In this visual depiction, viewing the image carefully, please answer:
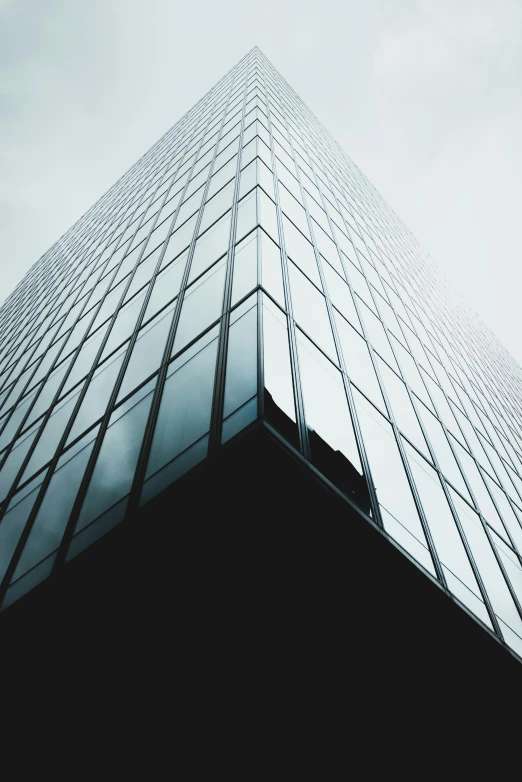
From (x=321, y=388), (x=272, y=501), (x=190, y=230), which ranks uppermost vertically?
(x=190, y=230)

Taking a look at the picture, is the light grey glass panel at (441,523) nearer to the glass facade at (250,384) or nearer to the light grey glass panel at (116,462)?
the glass facade at (250,384)

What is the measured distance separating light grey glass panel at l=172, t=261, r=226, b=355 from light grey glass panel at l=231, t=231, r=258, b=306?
414mm

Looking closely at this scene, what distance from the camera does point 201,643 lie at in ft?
25.9

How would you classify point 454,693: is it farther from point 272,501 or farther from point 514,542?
point 514,542

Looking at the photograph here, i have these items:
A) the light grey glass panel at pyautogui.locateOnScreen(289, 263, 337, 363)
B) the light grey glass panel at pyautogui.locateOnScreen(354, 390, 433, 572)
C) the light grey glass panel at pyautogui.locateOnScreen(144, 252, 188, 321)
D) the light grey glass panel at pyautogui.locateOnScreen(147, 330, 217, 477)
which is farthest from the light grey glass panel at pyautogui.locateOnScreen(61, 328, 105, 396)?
the light grey glass panel at pyautogui.locateOnScreen(354, 390, 433, 572)

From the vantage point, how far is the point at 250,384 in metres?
7.71

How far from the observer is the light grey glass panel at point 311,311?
10.5 m

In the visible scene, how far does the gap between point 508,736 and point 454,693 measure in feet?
5.85

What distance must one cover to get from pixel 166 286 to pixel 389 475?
25.7 feet

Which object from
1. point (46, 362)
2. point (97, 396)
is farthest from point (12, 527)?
point (46, 362)

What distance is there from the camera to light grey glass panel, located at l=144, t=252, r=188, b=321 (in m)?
12.8

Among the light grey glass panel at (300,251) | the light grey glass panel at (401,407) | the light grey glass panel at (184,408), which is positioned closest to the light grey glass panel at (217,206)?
the light grey glass panel at (300,251)

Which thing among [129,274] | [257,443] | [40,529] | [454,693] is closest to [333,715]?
[454,693]

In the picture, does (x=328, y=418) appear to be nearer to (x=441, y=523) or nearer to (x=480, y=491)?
(x=441, y=523)
